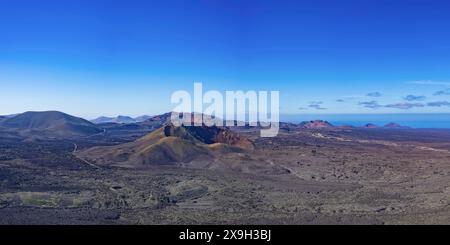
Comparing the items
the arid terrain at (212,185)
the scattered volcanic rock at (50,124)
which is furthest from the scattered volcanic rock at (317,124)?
the arid terrain at (212,185)

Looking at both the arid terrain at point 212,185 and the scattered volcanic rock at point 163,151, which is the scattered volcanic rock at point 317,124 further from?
the scattered volcanic rock at point 163,151

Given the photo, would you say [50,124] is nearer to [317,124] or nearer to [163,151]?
[163,151]

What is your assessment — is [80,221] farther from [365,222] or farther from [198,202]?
[365,222]

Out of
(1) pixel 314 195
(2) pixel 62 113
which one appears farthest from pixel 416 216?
(2) pixel 62 113

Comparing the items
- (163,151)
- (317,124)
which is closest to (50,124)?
(163,151)

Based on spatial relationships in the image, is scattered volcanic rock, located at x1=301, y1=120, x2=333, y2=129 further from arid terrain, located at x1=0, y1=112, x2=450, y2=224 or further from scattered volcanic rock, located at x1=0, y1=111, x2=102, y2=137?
arid terrain, located at x1=0, y1=112, x2=450, y2=224
